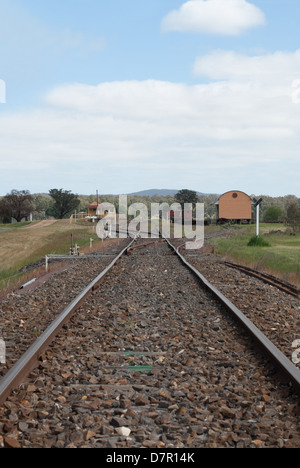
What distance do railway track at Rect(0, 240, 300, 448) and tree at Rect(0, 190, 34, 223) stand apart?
272ft

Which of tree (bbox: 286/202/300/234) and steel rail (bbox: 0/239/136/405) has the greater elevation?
tree (bbox: 286/202/300/234)

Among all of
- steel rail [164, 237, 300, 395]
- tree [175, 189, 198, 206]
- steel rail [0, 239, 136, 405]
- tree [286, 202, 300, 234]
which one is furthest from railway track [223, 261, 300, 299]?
tree [175, 189, 198, 206]

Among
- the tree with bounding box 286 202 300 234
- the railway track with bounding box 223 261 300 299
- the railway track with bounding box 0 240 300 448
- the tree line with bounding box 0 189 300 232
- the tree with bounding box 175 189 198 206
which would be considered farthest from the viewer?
the tree with bounding box 175 189 198 206

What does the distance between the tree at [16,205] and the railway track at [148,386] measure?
82861mm

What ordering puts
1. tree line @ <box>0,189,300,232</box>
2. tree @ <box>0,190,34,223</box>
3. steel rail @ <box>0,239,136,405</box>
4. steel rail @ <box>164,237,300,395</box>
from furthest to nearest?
tree @ <box>0,190,34,223</box>
tree line @ <box>0,189,300,232</box>
steel rail @ <box>164,237,300,395</box>
steel rail @ <box>0,239,136,405</box>

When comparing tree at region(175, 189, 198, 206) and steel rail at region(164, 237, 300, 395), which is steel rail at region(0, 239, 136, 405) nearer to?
steel rail at region(164, 237, 300, 395)

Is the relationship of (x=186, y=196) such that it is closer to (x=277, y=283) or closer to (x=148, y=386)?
(x=277, y=283)

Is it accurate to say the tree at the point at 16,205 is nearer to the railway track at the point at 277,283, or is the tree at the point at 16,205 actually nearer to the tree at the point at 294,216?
the tree at the point at 294,216

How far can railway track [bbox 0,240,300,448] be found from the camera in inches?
134

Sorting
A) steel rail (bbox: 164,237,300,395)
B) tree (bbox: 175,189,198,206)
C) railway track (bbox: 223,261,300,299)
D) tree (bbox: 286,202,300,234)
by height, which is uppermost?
tree (bbox: 175,189,198,206)

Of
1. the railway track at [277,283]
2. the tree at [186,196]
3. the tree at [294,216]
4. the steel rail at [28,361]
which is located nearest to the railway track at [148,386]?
the steel rail at [28,361]

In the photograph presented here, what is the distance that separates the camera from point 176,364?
493 cm

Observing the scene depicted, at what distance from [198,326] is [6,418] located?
3430 millimetres

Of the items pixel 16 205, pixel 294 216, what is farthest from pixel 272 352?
pixel 16 205
